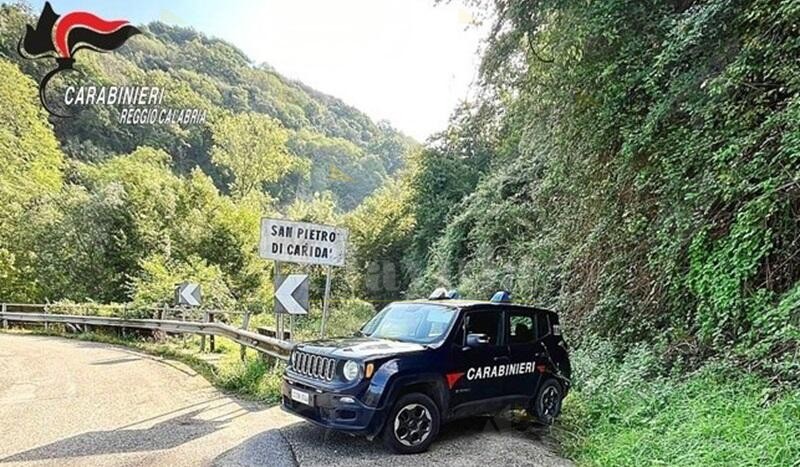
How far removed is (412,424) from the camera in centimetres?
523

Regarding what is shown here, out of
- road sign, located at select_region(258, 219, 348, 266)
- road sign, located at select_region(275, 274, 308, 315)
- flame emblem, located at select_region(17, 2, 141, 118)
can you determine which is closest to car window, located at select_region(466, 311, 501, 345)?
road sign, located at select_region(258, 219, 348, 266)

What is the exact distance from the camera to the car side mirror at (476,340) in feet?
19.1

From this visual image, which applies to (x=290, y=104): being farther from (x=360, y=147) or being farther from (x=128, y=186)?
(x=128, y=186)

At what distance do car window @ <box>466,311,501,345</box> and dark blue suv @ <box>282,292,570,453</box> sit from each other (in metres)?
0.01

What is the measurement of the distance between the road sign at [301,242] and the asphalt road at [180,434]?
2.29 metres

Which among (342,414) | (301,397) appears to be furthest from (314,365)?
(342,414)

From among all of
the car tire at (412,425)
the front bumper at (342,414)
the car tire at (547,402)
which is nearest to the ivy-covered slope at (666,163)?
the car tire at (547,402)

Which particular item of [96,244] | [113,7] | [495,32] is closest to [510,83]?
[495,32]

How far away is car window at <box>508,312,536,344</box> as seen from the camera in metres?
6.44

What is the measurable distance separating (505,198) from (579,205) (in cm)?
655

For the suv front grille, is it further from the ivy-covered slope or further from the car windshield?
the ivy-covered slope

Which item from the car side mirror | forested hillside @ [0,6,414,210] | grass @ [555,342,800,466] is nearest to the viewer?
grass @ [555,342,800,466]

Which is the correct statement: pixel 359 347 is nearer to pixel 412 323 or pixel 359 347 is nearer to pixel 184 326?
pixel 412 323

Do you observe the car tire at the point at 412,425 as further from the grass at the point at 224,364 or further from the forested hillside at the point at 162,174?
the forested hillside at the point at 162,174
